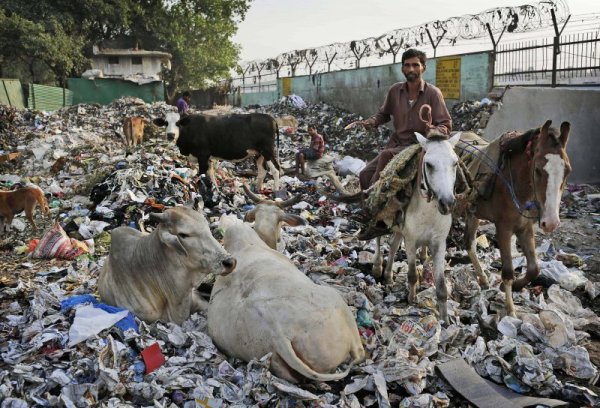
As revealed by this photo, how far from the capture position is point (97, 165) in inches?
427

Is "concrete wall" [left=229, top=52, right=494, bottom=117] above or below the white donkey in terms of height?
above

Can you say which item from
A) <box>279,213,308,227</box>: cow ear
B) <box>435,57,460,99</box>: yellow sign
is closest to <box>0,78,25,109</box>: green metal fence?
<box>435,57,460,99</box>: yellow sign

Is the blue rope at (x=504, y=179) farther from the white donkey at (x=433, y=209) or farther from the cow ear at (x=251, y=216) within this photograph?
the cow ear at (x=251, y=216)

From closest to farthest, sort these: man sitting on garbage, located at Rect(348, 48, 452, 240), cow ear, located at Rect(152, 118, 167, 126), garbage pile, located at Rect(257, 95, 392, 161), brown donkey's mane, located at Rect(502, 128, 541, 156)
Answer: brown donkey's mane, located at Rect(502, 128, 541, 156) < man sitting on garbage, located at Rect(348, 48, 452, 240) < cow ear, located at Rect(152, 118, 167, 126) < garbage pile, located at Rect(257, 95, 392, 161)

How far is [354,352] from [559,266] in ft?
10.0

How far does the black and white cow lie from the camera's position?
10.4m

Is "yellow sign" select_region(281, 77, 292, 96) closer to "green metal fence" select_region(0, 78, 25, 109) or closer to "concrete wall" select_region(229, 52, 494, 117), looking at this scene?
"concrete wall" select_region(229, 52, 494, 117)

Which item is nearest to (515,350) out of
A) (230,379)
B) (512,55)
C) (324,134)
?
(230,379)

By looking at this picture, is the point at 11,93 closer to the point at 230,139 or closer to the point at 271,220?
the point at 230,139

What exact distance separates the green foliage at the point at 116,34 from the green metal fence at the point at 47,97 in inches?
72.1

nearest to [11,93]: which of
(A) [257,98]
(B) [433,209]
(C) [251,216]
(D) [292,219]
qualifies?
(A) [257,98]

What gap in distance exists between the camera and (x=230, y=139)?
417 inches

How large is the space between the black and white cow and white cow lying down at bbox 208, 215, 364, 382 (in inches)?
268

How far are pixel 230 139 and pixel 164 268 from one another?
6592 mm
